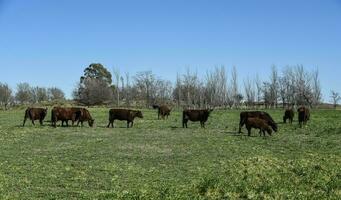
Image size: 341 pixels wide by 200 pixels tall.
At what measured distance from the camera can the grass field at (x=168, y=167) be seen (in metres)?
12.2

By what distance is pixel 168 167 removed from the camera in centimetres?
1706

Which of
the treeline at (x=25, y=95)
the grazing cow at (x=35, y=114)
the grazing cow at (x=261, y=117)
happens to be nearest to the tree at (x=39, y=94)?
the treeline at (x=25, y=95)

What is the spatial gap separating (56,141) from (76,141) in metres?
1.06

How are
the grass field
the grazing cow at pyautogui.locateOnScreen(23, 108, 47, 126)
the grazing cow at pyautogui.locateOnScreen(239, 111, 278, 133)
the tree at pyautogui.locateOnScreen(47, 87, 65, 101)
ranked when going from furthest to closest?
the tree at pyautogui.locateOnScreen(47, 87, 65, 101) → the grazing cow at pyautogui.locateOnScreen(23, 108, 47, 126) → the grazing cow at pyautogui.locateOnScreen(239, 111, 278, 133) → the grass field

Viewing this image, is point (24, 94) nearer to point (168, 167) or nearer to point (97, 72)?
point (97, 72)

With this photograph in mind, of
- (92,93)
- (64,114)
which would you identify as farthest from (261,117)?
(92,93)

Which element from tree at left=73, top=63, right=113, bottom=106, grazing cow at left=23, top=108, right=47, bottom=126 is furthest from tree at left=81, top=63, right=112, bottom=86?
grazing cow at left=23, top=108, right=47, bottom=126

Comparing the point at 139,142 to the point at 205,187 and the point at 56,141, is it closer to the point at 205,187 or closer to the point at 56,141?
the point at 56,141

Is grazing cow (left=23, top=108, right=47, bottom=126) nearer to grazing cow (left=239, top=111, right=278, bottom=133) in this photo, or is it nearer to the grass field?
the grass field

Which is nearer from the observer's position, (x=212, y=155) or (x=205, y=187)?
(x=205, y=187)

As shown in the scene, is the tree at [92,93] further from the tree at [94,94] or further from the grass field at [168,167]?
the grass field at [168,167]

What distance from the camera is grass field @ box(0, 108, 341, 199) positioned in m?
12.2

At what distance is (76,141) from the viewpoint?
25047 mm

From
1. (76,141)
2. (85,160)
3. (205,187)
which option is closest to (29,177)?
(85,160)
